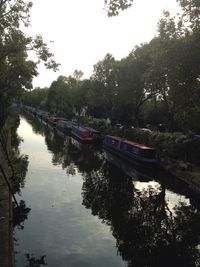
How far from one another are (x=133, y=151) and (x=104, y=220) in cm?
2215

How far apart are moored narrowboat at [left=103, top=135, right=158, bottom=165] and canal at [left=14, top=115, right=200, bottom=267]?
1.78m

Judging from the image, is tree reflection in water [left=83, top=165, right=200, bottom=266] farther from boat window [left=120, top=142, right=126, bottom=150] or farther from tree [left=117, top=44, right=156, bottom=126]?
tree [left=117, top=44, right=156, bottom=126]

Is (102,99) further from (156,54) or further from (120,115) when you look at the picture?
(156,54)

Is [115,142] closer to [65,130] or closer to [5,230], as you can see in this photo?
[65,130]

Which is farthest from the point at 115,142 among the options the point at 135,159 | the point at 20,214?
the point at 20,214

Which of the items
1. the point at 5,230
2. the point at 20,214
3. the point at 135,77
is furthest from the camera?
the point at 135,77

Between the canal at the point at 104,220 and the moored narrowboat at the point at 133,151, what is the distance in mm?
1777

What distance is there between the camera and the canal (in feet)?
61.0

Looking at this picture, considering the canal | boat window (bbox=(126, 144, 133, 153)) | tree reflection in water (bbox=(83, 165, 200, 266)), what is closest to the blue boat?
boat window (bbox=(126, 144, 133, 153))

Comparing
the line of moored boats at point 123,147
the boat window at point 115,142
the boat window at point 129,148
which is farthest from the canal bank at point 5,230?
the boat window at point 115,142

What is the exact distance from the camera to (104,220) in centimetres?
2389

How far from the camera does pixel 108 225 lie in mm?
23000

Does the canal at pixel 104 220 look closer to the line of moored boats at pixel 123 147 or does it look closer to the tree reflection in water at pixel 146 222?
the tree reflection in water at pixel 146 222

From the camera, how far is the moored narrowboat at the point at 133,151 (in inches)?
1676
